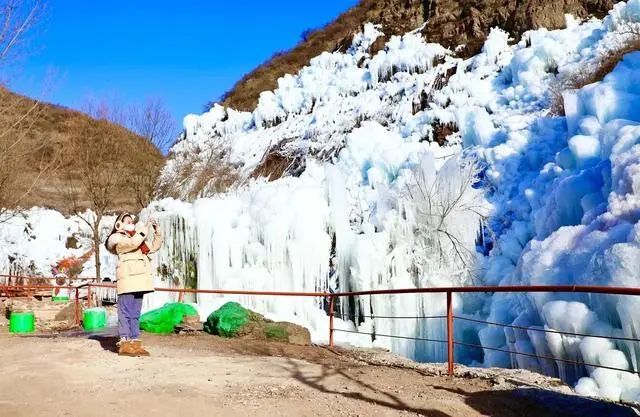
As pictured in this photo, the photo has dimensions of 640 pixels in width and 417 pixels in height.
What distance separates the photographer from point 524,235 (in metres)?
12.0

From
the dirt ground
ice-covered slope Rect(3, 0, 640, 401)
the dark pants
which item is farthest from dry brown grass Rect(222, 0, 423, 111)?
the dirt ground

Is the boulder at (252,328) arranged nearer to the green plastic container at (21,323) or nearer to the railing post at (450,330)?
the railing post at (450,330)

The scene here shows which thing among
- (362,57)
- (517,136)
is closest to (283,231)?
(517,136)

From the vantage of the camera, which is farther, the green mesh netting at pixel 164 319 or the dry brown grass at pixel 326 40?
the dry brown grass at pixel 326 40

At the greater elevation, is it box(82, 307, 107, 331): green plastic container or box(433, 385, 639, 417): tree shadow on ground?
box(433, 385, 639, 417): tree shadow on ground

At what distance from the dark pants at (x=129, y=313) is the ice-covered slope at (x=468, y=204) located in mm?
5349

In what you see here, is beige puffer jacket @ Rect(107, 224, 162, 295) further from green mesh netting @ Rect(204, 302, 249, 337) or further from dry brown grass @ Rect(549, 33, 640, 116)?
dry brown grass @ Rect(549, 33, 640, 116)

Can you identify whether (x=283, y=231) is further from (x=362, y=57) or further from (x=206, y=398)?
(x=362, y=57)

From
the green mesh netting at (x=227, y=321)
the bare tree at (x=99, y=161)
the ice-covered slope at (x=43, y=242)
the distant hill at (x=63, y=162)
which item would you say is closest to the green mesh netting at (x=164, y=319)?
the green mesh netting at (x=227, y=321)

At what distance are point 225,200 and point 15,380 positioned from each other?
38.5 feet

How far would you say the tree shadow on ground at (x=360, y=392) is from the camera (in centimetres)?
417

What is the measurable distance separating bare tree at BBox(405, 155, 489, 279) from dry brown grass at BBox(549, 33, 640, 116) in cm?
275

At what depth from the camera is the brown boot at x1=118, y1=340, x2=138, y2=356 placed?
19.9 ft

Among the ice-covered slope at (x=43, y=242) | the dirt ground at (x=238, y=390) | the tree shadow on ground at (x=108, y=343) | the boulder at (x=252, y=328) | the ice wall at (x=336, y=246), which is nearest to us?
the dirt ground at (x=238, y=390)
